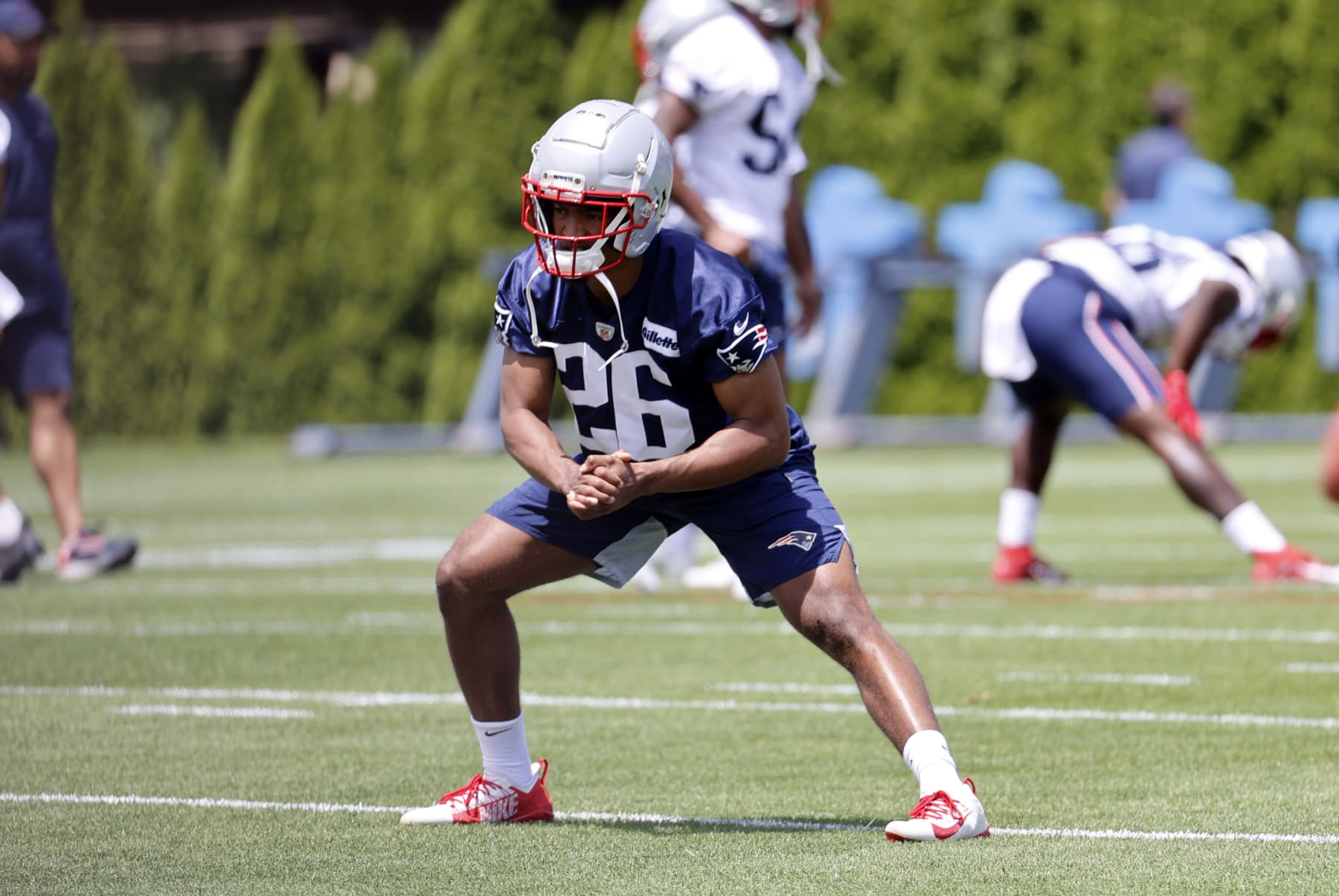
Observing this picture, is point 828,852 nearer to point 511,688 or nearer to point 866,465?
point 511,688

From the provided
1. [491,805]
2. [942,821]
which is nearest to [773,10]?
[491,805]

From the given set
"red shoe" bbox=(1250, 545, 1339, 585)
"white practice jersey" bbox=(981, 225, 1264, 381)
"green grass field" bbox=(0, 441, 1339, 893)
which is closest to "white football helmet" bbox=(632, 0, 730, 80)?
"white practice jersey" bbox=(981, 225, 1264, 381)

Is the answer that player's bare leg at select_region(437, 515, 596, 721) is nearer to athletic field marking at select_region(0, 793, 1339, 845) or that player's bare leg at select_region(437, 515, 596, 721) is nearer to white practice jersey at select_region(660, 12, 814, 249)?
athletic field marking at select_region(0, 793, 1339, 845)

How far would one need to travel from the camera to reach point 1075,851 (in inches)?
160

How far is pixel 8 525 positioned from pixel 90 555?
36 centimetres

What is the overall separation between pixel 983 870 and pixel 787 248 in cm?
484

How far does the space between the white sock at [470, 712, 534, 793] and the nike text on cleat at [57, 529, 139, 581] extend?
4806 mm

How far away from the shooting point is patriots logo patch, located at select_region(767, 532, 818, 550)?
4445 mm

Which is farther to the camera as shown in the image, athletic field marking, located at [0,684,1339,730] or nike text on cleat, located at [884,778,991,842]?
athletic field marking, located at [0,684,1339,730]

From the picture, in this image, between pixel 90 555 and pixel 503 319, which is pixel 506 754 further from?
pixel 90 555

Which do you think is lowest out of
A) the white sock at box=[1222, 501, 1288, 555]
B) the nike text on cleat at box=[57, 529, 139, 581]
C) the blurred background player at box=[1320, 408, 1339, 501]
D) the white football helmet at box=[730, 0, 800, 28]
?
the nike text on cleat at box=[57, 529, 139, 581]

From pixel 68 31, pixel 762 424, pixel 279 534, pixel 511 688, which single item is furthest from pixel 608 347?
→ pixel 68 31

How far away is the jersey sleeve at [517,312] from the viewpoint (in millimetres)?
4551

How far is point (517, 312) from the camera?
15.0 ft
